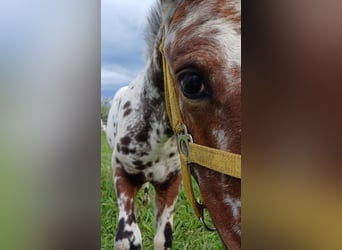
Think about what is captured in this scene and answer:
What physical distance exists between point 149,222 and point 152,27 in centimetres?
73

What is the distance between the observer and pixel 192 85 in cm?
168

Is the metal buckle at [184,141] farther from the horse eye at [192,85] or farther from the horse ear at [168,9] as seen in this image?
the horse ear at [168,9]

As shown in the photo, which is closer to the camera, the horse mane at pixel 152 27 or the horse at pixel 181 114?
the horse at pixel 181 114

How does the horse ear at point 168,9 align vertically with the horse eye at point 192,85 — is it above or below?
above

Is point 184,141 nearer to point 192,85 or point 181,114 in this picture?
point 181,114

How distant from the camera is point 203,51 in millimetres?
1638

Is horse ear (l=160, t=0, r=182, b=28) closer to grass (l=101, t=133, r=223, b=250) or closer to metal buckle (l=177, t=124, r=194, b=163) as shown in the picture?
metal buckle (l=177, t=124, r=194, b=163)

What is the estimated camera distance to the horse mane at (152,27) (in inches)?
68.9

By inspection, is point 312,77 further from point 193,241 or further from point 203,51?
point 193,241

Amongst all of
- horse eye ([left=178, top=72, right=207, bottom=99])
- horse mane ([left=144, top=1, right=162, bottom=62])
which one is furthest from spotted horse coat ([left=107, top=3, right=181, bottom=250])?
horse eye ([left=178, top=72, right=207, bottom=99])

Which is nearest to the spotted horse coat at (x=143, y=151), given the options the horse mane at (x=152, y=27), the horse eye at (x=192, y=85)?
the horse mane at (x=152, y=27)

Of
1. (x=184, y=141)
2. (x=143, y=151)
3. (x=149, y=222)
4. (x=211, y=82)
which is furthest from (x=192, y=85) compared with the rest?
(x=149, y=222)

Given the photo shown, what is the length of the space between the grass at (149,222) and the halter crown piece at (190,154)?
0.04 metres

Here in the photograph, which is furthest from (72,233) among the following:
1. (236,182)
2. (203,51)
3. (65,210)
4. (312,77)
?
(312,77)
